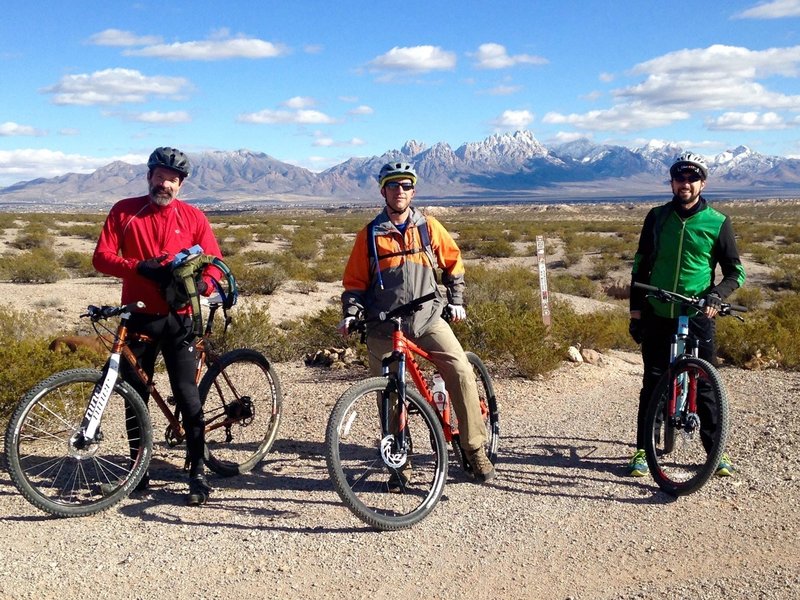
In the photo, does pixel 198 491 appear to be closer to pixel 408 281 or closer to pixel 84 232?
pixel 408 281

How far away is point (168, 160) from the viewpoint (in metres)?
4.67

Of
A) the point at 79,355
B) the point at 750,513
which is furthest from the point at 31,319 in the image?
the point at 750,513

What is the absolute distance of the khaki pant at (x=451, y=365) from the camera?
4.77 meters

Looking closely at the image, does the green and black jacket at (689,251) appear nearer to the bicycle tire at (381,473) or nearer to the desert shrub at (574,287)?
the bicycle tire at (381,473)

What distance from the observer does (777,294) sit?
68.3 feet

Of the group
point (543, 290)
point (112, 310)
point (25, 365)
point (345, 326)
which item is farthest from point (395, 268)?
point (543, 290)

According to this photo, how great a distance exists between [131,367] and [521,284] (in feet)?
46.9

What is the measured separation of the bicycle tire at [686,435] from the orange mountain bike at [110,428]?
8.82ft

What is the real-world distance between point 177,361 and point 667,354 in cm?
326

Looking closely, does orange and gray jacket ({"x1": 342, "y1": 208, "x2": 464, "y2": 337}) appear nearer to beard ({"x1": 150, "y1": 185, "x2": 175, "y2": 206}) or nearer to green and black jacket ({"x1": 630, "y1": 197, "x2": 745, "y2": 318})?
beard ({"x1": 150, "y1": 185, "x2": 175, "y2": 206})


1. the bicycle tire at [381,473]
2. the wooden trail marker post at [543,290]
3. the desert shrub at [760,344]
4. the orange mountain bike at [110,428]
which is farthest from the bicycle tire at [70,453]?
the desert shrub at [760,344]

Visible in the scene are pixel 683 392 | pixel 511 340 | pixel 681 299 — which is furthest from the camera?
pixel 511 340

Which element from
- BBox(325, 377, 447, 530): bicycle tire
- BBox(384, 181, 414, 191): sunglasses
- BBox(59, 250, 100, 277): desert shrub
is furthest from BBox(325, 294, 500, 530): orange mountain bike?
BBox(59, 250, 100, 277): desert shrub

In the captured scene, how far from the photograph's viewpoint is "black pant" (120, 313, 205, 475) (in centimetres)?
472
